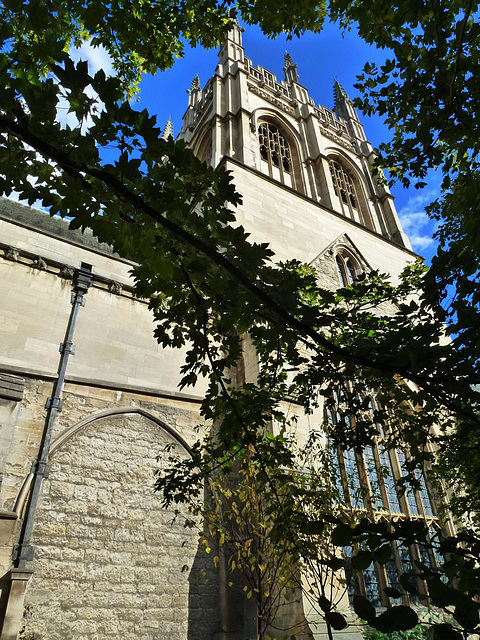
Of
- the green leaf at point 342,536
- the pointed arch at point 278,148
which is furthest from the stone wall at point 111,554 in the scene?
the pointed arch at point 278,148

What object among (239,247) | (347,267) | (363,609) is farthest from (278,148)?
(363,609)

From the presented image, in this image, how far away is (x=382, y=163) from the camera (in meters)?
3.99

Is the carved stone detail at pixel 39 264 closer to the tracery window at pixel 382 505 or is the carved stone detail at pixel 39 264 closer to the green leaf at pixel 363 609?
the tracery window at pixel 382 505

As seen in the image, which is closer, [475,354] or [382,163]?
[475,354]

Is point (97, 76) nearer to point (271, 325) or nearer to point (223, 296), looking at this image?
point (223, 296)

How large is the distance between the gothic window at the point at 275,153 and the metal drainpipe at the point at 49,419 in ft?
28.7

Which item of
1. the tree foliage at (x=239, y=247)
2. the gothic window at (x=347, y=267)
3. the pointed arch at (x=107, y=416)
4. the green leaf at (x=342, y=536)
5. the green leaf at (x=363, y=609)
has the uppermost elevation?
the gothic window at (x=347, y=267)

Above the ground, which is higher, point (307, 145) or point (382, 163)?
point (307, 145)

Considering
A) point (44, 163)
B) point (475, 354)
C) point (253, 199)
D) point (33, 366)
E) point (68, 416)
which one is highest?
point (253, 199)

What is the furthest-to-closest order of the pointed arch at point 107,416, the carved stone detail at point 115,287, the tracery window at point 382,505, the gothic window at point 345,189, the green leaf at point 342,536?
the gothic window at point 345,189 → the carved stone detail at point 115,287 → the tracery window at point 382,505 → the pointed arch at point 107,416 → the green leaf at point 342,536

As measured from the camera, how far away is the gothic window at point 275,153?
1413 centimetres

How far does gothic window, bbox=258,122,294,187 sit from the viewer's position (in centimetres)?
1413

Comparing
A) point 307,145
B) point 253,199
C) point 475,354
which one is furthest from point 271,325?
point 307,145

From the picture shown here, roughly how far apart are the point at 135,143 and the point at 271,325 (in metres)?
1.12
